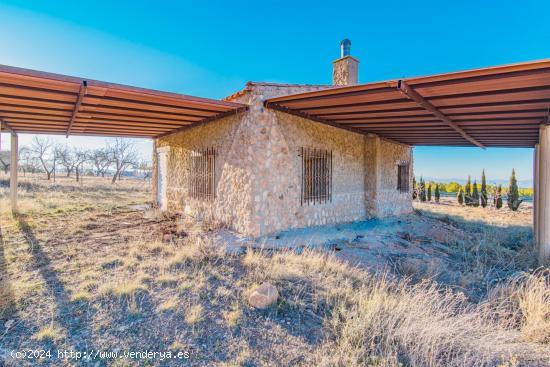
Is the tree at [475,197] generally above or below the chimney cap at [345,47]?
below

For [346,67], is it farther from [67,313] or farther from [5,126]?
[5,126]

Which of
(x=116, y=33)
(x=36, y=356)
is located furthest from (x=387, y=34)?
(x=36, y=356)

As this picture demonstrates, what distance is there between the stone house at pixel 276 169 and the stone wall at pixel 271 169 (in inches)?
0.9

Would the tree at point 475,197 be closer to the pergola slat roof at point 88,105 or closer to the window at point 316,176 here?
the window at point 316,176

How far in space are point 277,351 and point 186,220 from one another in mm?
6385

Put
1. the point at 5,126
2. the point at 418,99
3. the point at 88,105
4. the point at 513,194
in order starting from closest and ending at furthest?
the point at 418,99 → the point at 88,105 → the point at 5,126 → the point at 513,194

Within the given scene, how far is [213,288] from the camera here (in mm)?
3932

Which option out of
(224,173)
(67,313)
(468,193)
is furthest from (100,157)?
(468,193)

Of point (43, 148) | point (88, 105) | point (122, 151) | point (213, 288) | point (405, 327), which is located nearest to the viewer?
point (405, 327)

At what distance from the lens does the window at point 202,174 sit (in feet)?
25.9

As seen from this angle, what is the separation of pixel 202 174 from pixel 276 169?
109 inches

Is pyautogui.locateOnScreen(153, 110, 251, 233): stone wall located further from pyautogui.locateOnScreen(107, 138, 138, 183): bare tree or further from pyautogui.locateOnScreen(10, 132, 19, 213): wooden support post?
pyautogui.locateOnScreen(107, 138, 138, 183): bare tree

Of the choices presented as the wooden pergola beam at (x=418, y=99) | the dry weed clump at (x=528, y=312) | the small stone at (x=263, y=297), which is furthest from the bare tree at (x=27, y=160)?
the dry weed clump at (x=528, y=312)

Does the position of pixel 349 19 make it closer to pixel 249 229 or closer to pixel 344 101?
pixel 344 101
